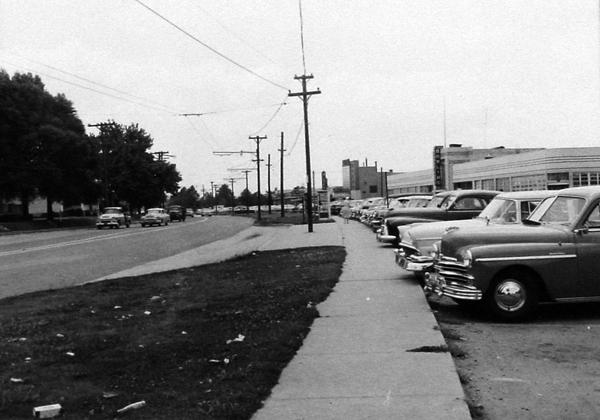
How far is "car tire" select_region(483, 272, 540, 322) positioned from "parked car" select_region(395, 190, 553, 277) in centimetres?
241

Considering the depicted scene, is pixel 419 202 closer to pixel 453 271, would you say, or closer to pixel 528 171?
pixel 453 271

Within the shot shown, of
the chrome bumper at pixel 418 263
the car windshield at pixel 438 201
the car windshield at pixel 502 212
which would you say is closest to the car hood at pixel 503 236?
the chrome bumper at pixel 418 263

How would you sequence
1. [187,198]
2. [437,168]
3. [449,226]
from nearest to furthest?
1. [449,226]
2. [437,168]
3. [187,198]

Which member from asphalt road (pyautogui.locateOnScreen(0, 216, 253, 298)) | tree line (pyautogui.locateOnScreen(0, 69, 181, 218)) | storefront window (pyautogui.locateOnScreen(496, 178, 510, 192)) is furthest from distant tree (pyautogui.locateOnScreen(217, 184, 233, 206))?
asphalt road (pyautogui.locateOnScreen(0, 216, 253, 298))

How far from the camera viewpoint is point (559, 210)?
880cm

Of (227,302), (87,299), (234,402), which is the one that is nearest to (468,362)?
(234,402)

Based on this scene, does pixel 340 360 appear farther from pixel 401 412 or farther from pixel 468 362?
pixel 401 412

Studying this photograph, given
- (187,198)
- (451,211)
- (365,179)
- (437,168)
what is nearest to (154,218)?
(437,168)

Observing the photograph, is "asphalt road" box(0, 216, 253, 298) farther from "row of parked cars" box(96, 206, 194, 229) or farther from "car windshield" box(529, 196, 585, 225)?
"row of parked cars" box(96, 206, 194, 229)

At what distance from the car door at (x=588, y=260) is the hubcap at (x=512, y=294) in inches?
28.2

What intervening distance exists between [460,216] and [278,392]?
12060mm

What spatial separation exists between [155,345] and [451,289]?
155 inches

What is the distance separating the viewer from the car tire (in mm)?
8125

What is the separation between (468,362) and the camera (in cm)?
629
